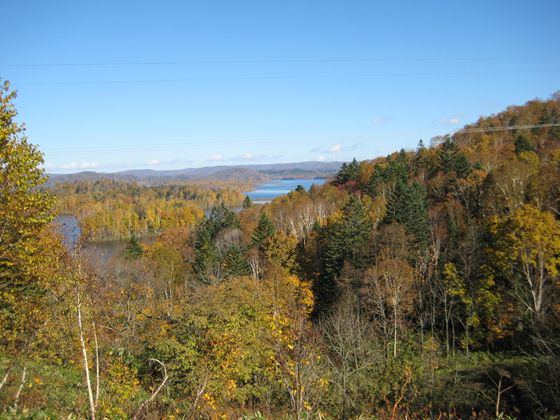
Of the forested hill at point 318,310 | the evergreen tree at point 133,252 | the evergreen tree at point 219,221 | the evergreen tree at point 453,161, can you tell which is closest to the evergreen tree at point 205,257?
the forested hill at point 318,310

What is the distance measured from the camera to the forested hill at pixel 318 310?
7789mm

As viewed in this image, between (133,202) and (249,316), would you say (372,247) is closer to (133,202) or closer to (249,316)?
(249,316)

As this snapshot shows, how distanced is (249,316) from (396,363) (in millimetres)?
5108

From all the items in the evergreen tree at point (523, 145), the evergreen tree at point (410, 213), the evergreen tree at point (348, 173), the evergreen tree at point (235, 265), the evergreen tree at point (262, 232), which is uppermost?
the evergreen tree at point (523, 145)

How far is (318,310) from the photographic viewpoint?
1168 inches

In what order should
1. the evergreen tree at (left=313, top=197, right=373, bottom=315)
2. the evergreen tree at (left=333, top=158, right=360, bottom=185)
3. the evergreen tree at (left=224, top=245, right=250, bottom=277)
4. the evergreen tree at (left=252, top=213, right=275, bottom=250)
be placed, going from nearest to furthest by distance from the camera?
the evergreen tree at (left=313, top=197, right=373, bottom=315) → the evergreen tree at (left=224, top=245, right=250, bottom=277) → the evergreen tree at (left=252, top=213, right=275, bottom=250) → the evergreen tree at (left=333, top=158, right=360, bottom=185)

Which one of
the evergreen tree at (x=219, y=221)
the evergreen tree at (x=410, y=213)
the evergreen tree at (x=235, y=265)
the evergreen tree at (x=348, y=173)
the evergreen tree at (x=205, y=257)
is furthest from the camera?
the evergreen tree at (x=348, y=173)

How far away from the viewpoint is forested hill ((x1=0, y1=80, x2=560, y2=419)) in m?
7.79

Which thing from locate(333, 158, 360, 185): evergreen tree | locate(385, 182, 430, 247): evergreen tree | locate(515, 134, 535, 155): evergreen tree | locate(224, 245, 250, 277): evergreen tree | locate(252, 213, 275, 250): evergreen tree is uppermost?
locate(515, 134, 535, 155): evergreen tree

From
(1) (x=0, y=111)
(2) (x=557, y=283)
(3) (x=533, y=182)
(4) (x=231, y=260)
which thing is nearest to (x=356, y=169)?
(4) (x=231, y=260)

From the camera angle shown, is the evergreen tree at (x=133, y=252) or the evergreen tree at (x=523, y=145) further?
the evergreen tree at (x=523, y=145)

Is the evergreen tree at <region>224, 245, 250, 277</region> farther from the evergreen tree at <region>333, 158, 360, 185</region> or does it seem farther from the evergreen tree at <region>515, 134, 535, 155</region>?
the evergreen tree at <region>515, 134, 535, 155</region>

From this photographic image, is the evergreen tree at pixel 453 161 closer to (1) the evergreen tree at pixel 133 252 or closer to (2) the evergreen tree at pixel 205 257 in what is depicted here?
(2) the evergreen tree at pixel 205 257

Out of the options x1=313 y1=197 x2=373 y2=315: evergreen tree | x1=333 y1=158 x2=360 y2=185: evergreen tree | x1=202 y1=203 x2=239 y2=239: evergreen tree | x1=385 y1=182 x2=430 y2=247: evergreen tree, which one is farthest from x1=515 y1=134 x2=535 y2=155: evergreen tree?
x1=202 y1=203 x2=239 y2=239: evergreen tree
